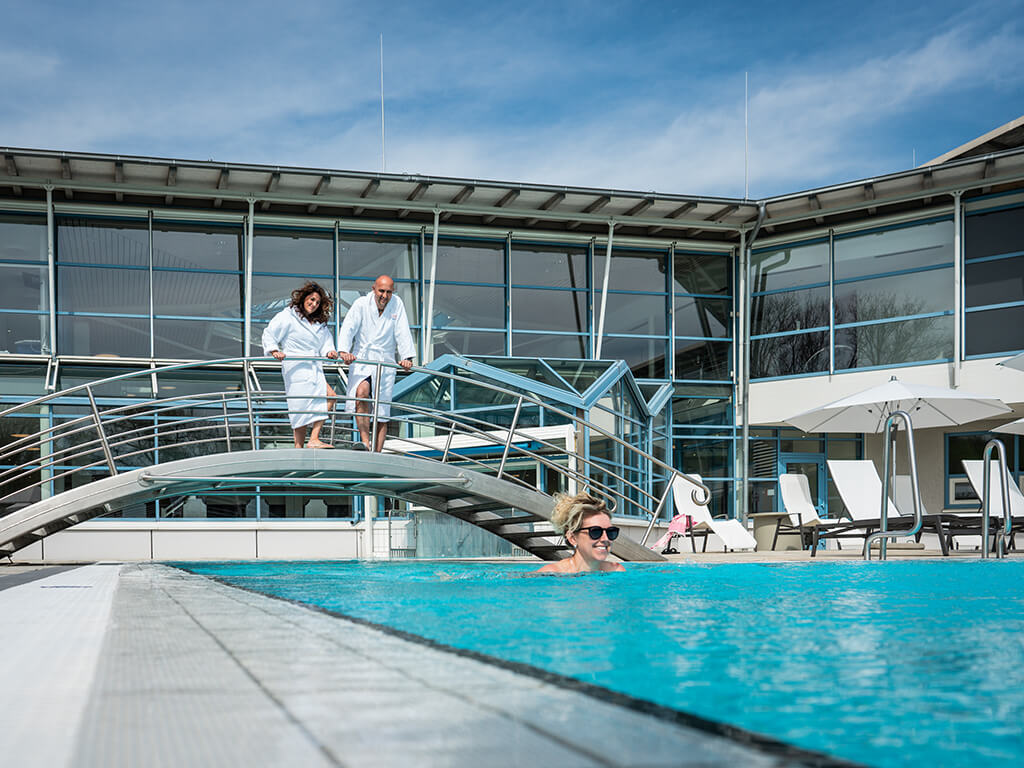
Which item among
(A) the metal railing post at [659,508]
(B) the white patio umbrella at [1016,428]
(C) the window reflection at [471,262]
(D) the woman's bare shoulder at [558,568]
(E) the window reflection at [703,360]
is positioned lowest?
(D) the woman's bare shoulder at [558,568]

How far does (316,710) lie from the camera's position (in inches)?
64.2

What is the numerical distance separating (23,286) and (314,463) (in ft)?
33.2

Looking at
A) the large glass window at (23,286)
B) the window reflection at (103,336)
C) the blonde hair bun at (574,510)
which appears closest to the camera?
the blonde hair bun at (574,510)

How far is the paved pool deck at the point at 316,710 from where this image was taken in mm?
1384

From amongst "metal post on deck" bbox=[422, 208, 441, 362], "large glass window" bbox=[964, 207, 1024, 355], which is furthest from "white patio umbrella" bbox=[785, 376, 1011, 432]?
"metal post on deck" bbox=[422, 208, 441, 362]

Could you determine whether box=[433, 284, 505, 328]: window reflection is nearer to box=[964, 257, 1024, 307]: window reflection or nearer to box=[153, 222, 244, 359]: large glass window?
box=[153, 222, 244, 359]: large glass window

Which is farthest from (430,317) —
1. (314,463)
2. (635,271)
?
(314,463)

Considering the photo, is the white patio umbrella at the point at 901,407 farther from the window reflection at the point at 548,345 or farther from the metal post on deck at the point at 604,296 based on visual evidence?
the window reflection at the point at 548,345

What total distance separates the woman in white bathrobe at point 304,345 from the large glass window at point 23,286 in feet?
28.9

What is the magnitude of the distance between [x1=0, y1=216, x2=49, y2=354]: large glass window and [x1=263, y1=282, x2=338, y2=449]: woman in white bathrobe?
8805 mm

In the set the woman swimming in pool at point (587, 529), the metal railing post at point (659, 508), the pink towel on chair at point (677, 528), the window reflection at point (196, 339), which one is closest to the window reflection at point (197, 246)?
the window reflection at point (196, 339)

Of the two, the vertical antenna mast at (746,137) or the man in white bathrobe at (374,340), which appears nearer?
the man in white bathrobe at (374,340)

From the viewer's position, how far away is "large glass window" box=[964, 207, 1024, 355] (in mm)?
17703

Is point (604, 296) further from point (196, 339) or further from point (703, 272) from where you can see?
point (196, 339)
